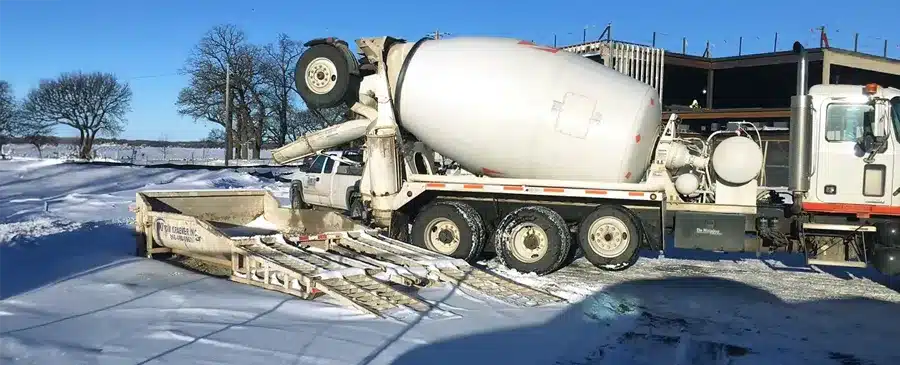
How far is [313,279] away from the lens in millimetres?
8141

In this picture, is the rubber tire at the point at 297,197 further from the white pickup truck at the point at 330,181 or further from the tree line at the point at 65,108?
the tree line at the point at 65,108

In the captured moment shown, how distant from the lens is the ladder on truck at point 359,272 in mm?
8016

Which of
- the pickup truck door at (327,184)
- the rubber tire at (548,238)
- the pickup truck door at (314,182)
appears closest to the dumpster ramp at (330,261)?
the rubber tire at (548,238)

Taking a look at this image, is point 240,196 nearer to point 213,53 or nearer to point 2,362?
point 2,362

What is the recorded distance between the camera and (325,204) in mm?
18078

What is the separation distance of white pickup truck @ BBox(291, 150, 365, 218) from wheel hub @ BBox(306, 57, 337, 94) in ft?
16.0

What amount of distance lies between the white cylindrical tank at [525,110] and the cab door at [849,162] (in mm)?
2269

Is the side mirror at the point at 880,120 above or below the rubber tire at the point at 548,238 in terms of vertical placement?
above

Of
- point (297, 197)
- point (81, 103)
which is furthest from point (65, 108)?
point (297, 197)

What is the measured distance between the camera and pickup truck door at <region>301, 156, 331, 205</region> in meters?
18.2

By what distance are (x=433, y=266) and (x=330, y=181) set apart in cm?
891

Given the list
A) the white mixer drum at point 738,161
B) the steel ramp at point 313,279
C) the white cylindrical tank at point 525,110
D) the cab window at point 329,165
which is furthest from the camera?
the cab window at point 329,165

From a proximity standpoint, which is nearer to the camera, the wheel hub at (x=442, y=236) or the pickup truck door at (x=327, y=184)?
the wheel hub at (x=442, y=236)

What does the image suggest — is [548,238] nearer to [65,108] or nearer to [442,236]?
[442,236]
